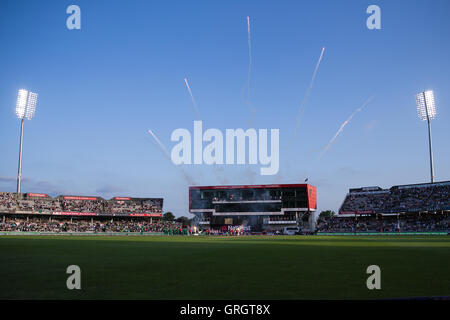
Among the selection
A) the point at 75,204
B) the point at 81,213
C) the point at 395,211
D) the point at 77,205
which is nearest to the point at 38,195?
the point at 75,204

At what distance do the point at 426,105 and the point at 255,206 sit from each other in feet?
162

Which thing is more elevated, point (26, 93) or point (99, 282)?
point (26, 93)

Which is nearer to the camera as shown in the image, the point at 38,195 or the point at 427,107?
the point at 427,107

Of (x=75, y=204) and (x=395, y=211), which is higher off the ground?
(x=75, y=204)

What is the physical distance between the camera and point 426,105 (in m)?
71.4

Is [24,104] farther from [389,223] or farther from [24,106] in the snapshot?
[389,223]

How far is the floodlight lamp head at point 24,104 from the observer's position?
68.4m

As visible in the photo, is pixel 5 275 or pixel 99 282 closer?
pixel 99 282
